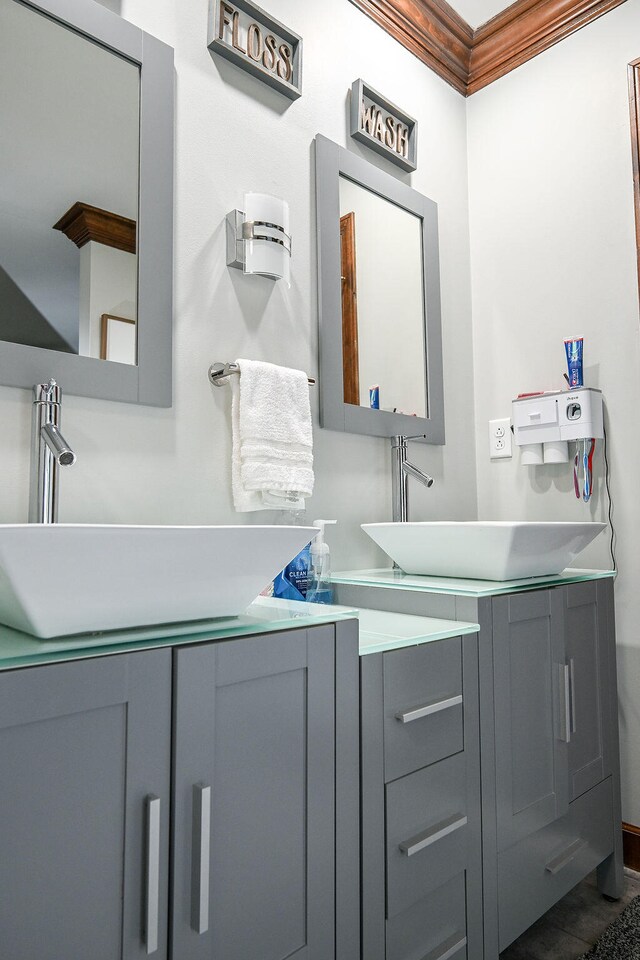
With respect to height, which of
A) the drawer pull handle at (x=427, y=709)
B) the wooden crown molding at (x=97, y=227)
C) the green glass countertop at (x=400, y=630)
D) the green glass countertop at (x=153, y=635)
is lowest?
the drawer pull handle at (x=427, y=709)

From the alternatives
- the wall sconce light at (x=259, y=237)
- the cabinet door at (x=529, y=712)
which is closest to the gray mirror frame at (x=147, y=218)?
the wall sconce light at (x=259, y=237)

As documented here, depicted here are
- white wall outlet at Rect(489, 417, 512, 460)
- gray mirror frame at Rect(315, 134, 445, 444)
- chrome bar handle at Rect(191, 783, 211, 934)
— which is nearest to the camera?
chrome bar handle at Rect(191, 783, 211, 934)

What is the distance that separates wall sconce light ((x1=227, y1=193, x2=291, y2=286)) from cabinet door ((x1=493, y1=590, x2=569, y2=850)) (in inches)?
35.6

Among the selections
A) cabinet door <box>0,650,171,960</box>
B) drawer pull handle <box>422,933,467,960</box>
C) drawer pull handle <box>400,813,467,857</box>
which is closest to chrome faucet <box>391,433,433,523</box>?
drawer pull handle <box>400,813,467,857</box>

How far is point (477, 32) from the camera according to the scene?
2219mm

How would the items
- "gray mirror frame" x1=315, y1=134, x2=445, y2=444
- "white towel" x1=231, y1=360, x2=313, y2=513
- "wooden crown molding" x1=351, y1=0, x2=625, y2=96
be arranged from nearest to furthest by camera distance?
"white towel" x1=231, y1=360, x2=313, y2=513
"gray mirror frame" x1=315, y1=134, x2=445, y2=444
"wooden crown molding" x1=351, y1=0, x2=625, y2=96

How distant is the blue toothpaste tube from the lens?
6.18ft

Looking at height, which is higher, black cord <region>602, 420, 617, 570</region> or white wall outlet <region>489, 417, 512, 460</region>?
white wall outlet <region>489, 417, 512, 460</region>

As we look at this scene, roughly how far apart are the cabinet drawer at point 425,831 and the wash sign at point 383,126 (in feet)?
5.45

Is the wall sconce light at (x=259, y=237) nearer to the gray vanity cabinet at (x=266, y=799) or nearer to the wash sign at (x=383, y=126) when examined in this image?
the wash sign at (x=383, y=126)

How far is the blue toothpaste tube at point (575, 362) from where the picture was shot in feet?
6.18

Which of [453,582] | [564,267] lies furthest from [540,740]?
[564,267]

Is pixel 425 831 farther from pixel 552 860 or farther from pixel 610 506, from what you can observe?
pixel 610 506

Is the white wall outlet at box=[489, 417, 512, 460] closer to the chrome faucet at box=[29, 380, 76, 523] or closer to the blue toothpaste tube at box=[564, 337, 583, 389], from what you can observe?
the blue toothpaste tube at box=[564, 337, 583, 389]
